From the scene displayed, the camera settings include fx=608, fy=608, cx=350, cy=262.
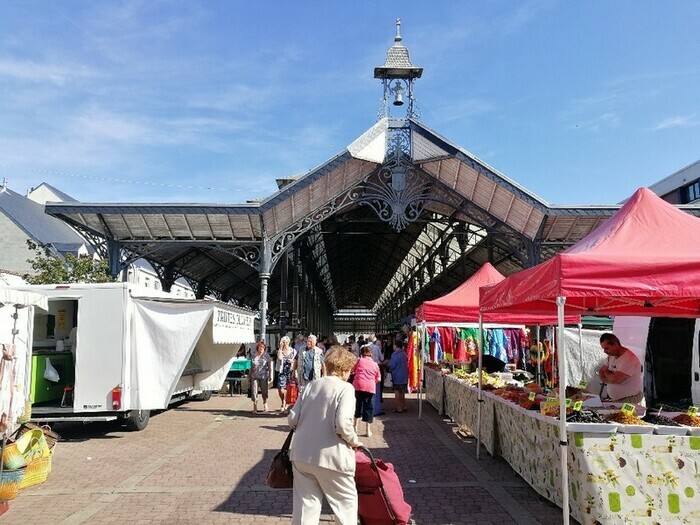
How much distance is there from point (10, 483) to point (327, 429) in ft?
9.64

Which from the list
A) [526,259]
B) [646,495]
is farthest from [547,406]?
[526,259]

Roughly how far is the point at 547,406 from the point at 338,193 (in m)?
12.8

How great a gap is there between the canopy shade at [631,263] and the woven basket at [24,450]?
4876 mm

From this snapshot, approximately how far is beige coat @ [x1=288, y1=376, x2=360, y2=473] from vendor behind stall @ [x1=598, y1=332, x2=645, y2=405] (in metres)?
4.24

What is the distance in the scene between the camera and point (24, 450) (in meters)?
5.61

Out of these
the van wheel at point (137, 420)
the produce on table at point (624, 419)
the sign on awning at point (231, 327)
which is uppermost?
the sign on awning at point (231, 327)

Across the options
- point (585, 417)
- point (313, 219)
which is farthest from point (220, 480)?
point (313, 219)

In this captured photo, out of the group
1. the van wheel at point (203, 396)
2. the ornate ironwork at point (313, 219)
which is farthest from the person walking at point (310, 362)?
the ornate ironwork at point (313, 219)

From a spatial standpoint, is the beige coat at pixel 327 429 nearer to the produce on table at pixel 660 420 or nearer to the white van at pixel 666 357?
the produce on table at pixel 660 420

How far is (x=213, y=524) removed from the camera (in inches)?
220

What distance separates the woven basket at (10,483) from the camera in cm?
495

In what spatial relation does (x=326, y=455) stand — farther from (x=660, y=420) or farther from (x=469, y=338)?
(x=469, y=338)

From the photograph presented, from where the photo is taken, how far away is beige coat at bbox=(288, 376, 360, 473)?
13.4 ft

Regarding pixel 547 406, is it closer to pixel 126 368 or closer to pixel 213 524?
pixel 213 524
